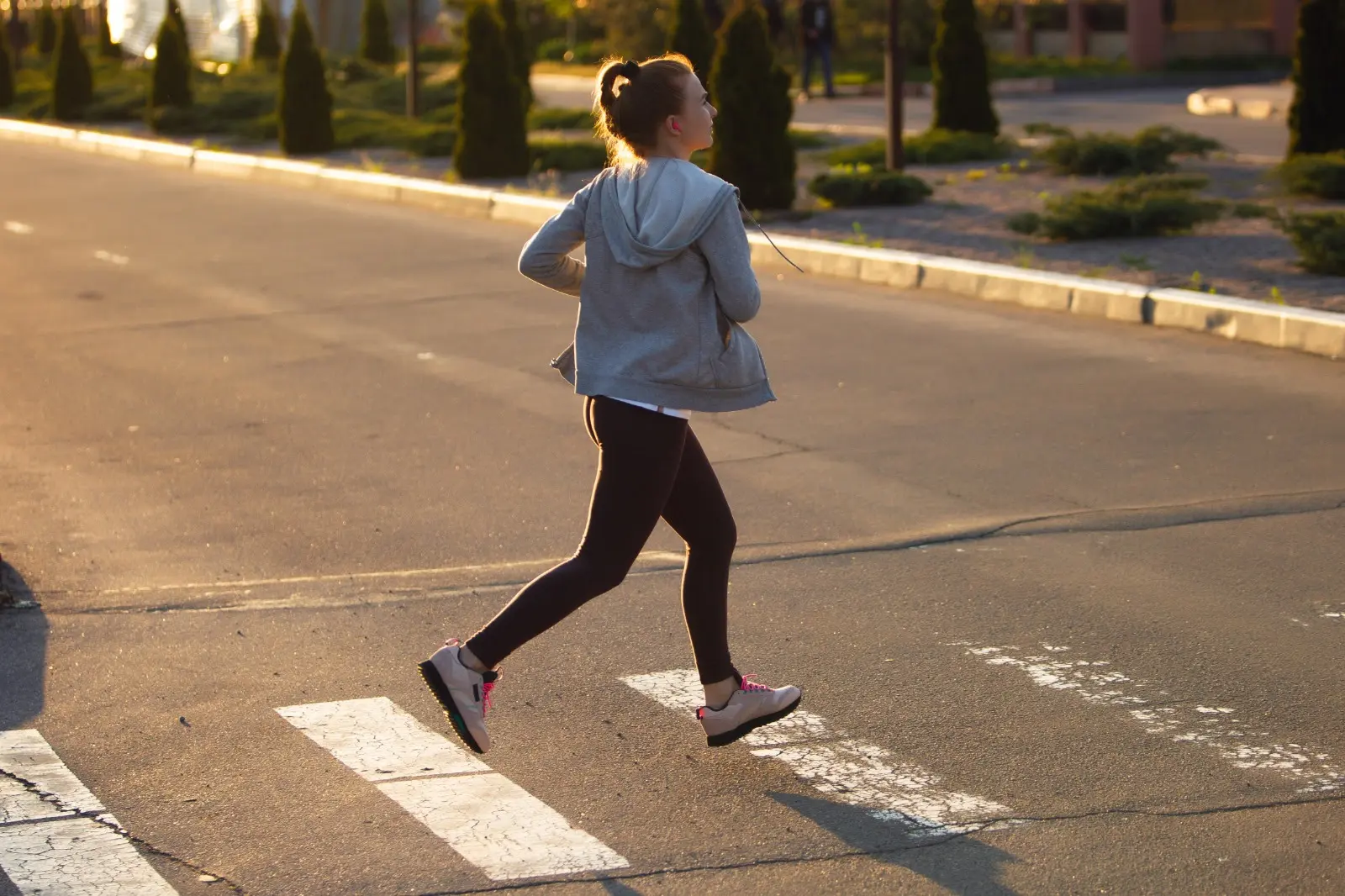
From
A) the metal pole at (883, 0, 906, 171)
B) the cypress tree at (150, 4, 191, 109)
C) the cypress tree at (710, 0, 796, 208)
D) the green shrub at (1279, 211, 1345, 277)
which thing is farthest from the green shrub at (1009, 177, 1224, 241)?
the cypress tree at (150, 4, 191, 109)

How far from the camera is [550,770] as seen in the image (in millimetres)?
4715

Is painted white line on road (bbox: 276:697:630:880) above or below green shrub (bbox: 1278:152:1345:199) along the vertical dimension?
below

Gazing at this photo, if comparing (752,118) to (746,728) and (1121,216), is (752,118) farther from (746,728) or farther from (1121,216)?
(746,728)

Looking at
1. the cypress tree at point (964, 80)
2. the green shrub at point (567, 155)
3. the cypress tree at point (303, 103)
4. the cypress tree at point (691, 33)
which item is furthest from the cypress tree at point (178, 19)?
the cypress tree at point (964, 80)

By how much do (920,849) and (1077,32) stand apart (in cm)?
3662

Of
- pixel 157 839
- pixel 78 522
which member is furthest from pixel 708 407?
pixel 78 522

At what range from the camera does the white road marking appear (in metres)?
4.33

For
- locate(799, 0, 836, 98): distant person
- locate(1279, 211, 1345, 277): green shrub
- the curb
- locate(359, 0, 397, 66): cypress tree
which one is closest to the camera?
the curb

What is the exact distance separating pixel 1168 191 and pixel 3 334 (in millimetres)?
8079

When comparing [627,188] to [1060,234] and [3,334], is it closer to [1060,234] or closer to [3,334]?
[3,334]

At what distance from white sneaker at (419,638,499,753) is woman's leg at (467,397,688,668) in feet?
0.19

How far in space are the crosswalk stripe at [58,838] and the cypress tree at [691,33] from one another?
1655 cm

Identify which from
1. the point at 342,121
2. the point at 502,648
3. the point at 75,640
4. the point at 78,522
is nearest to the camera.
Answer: the point at 502,648

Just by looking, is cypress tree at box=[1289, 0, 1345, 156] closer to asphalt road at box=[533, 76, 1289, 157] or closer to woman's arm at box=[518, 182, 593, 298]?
asphalt road at box=[533, 76, 1289, 157]
